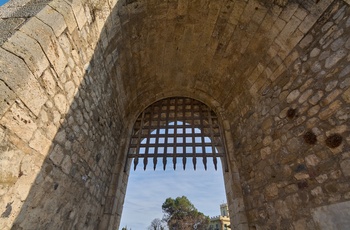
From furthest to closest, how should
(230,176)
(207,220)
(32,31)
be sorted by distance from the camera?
(207,220)
(230,176)
(32,31)

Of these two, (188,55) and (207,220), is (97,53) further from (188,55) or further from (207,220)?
(207,220)

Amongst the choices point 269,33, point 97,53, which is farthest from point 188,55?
point 97,53

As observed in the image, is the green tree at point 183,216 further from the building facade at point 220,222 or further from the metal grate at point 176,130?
the metal grate at point 176,130

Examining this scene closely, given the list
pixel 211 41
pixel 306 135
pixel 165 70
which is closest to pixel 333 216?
pixel 306 135

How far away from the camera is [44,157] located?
148 centimetres

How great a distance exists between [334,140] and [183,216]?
71.4ft

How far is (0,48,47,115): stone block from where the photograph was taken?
1.11 metres

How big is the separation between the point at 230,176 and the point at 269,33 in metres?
2.30

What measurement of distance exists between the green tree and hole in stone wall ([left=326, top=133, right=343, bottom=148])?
20271 mm

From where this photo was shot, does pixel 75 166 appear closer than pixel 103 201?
Yes

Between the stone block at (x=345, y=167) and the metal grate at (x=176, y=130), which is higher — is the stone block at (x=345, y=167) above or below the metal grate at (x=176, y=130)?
below

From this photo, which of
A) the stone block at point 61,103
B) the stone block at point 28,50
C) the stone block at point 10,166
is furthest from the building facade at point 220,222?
the stone block at point 28,50

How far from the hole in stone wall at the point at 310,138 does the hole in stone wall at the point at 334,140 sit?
0.45ft

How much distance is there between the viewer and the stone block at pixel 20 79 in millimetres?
1106
